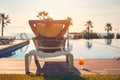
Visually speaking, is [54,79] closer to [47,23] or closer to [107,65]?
[107,65]

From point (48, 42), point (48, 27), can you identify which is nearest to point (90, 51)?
point (48, 27)

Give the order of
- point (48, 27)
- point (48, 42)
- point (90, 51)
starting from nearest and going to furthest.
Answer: point (48, 42), point (48, 27), point (90, 51)

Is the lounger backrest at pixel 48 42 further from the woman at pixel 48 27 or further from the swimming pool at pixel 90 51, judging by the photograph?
the swimming pool at pixel 90 51

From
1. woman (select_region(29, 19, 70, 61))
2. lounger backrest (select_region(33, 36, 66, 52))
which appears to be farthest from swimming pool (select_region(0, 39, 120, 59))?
lounger backrest (select_region(33, 36, 66, 52))

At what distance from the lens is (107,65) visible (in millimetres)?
8000

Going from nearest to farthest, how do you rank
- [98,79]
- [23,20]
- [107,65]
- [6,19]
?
[98,79]
[107,65]
[23,20]
[6,19]

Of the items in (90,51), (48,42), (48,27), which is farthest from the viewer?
(90,51)

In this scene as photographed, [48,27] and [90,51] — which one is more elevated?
[48,27]

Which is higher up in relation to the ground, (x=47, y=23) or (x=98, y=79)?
(x=47, y=23)

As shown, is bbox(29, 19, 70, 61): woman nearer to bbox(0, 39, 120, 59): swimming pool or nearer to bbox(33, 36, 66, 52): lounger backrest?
bbox(33, 36, 66, 52): lounger backrest

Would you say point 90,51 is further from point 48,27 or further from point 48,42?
point 48,42

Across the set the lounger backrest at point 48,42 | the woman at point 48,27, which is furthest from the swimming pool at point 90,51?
the lounger backrest at point 48,42

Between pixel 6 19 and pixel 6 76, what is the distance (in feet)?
120

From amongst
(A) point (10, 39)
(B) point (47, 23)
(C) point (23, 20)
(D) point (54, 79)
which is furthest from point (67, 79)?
(C) point (23, 20)
